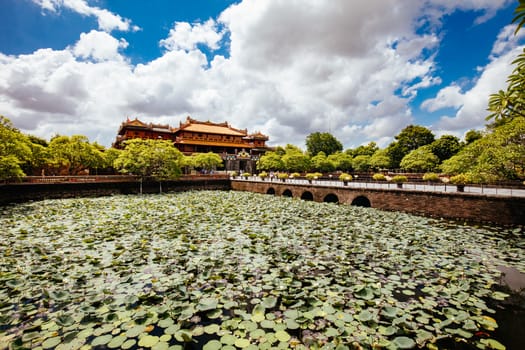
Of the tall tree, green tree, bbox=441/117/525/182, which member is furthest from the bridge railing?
green tree, bbox=441/117/525/182

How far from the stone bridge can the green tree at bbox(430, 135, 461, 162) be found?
1214 inches

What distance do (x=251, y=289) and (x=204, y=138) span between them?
1869 inches

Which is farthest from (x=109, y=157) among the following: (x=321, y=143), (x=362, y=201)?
(x=321, y=143)

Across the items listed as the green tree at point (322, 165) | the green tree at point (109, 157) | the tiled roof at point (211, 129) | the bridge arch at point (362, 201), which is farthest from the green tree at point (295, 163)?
the green tree at point (109, 157)

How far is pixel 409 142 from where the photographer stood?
46.6 m

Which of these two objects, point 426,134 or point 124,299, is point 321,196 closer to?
point 124,299

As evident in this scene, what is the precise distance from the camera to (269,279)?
5.38 m

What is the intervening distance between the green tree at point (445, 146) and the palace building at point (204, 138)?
106ft

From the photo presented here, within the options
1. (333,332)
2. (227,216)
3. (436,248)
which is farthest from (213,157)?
(333,332)

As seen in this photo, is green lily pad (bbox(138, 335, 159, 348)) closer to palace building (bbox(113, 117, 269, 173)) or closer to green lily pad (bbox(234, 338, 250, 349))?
green lily pad (bbox(234, 338, 250, 349))

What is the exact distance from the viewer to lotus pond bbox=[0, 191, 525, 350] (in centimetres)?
356

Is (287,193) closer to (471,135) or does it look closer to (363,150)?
(471,135)

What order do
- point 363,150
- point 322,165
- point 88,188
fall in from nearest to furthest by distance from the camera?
point 88,188
point 322,165
point 363,150

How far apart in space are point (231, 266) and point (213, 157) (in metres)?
31.6
